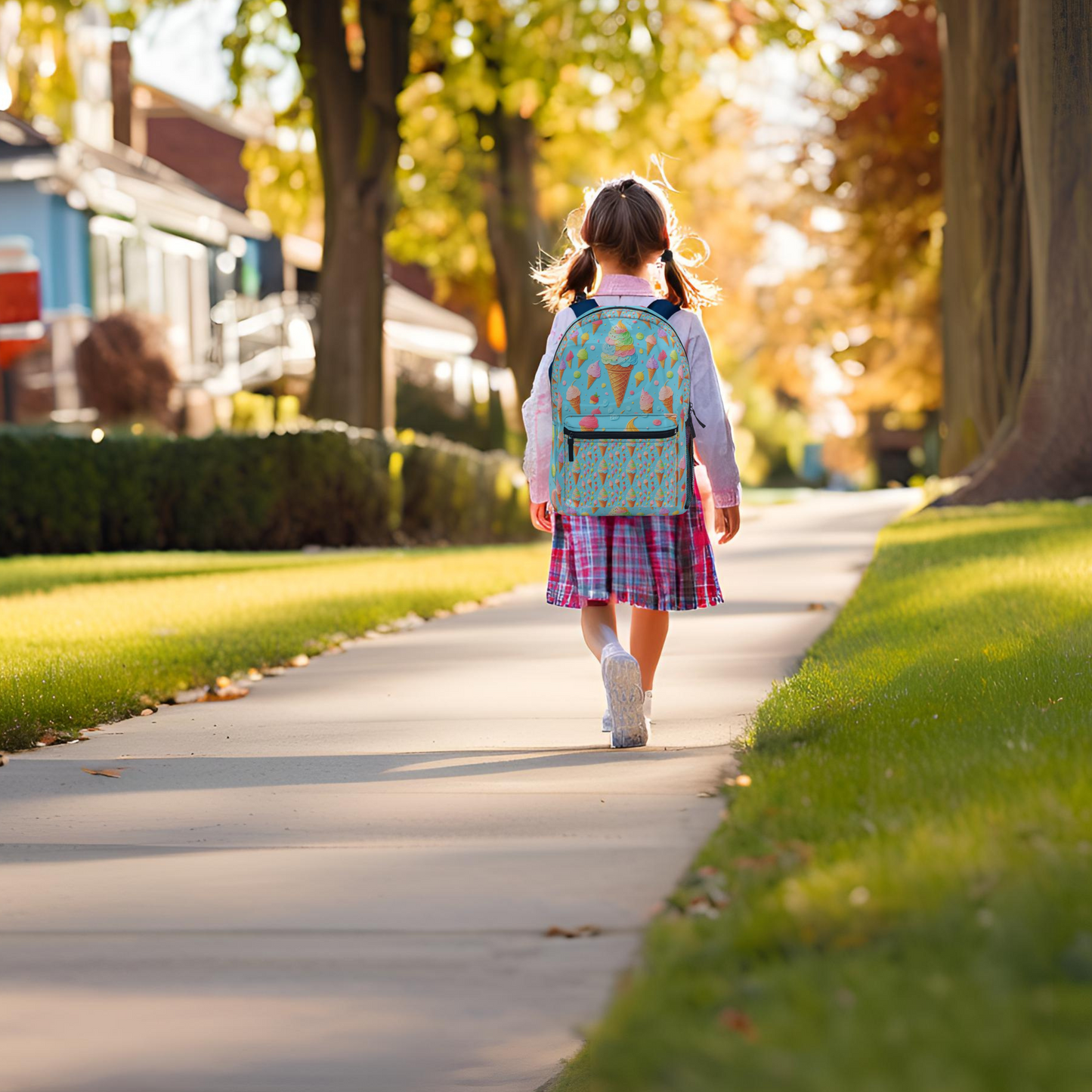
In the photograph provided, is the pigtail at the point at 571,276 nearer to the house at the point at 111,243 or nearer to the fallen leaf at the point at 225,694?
the fallen leaf at the point at 225,694

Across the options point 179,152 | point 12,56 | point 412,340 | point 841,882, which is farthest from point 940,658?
point 179,152

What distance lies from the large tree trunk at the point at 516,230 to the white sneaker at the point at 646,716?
1933cm

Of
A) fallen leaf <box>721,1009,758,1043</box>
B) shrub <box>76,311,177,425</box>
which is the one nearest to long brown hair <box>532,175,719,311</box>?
fallen leaf <box>721,1009,758,1043</box>

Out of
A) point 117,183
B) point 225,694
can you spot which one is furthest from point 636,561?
point 117,183

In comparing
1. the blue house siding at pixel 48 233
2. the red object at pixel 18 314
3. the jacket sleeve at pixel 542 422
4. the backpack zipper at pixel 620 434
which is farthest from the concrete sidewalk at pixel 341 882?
the blue house siding at pixel 48 233

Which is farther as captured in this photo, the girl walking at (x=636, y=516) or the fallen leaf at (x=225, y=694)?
the fallen leaf at (x=225, y=694)

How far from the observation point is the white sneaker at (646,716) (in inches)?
228

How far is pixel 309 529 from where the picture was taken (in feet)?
62.9

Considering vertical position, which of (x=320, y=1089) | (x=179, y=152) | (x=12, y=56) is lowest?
(x=320, y=1089)

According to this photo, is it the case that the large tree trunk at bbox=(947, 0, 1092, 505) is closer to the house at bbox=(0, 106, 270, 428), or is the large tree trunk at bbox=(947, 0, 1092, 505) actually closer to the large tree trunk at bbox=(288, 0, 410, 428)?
the large tree trunk at bbox=(288, 0, 410, 428)

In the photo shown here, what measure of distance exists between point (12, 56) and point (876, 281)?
14.0 m

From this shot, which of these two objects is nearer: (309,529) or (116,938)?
(116,938)

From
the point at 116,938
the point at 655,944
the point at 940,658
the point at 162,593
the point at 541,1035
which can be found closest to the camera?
the point at 655,944

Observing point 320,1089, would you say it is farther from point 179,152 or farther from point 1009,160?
point 179,152
